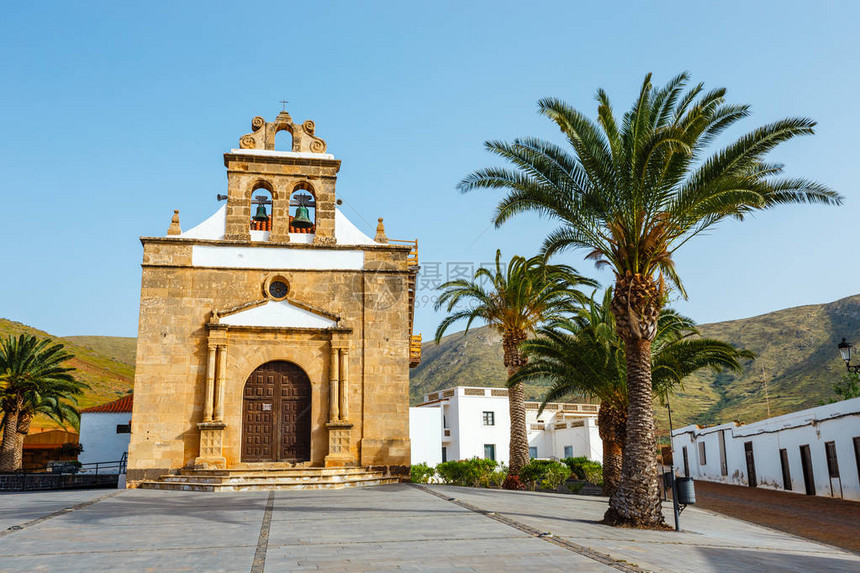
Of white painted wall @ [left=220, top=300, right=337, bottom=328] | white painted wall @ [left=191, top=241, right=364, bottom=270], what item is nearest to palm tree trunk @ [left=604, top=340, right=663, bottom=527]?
white painted wall @ [left=220, top=300, right=337, bottom=328]

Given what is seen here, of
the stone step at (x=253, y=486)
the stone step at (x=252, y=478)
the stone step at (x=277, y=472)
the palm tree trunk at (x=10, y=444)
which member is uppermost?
the palm tree trunk at (x=10, y=444)

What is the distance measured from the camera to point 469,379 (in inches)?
3693

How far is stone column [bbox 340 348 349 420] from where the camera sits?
18188 mm

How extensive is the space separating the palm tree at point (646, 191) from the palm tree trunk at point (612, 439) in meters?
5.55

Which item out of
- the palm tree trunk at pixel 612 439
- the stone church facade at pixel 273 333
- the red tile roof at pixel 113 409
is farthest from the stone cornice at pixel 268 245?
the red tile roof at pixel 113 409

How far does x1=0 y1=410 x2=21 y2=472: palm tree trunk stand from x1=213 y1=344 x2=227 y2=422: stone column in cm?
1426

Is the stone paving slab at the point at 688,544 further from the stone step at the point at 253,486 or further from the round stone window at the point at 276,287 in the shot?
the round stone window at the point at 276,287

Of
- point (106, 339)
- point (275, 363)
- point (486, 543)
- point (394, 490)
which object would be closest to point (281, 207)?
point (275, 363)

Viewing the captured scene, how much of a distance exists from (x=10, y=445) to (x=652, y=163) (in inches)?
1042

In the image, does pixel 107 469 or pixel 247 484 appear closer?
pixel 247 484

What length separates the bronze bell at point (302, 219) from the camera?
19.7 metres

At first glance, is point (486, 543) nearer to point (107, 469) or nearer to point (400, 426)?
point (400, 426)

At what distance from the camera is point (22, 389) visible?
27.0 m

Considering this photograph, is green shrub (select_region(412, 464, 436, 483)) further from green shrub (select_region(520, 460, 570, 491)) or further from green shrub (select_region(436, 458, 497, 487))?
green shrub (select_region(520, 460, 570, 491))
